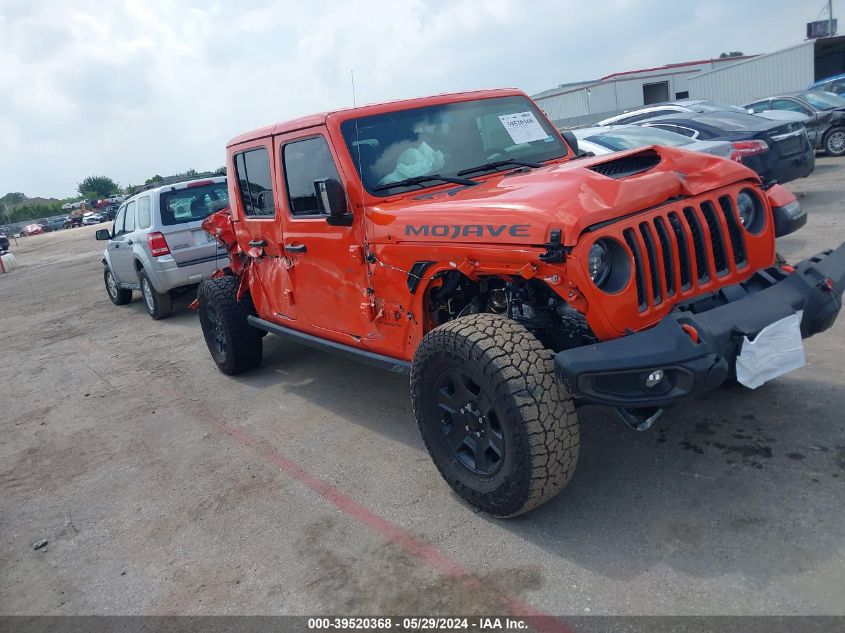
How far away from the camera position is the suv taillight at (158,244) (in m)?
8.80

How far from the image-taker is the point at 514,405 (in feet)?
9.61

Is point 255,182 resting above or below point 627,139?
below

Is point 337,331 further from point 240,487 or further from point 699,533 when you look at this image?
point 699,533

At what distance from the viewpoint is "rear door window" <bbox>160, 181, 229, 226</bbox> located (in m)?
8.88

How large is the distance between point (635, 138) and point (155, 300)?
23.6 ft

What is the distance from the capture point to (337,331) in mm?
4590

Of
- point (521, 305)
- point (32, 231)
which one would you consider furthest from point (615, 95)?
point (32, 231)

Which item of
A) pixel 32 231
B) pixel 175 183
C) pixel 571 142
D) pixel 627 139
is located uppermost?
pixel 32 231

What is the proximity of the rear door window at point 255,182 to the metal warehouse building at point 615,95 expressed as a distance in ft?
95.1

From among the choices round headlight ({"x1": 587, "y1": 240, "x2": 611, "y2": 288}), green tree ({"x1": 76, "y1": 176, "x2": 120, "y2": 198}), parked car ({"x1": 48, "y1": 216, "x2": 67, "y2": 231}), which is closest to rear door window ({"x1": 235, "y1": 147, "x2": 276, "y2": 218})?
round headlight ({"x1": 587, "y1": 240, "x2": 611, "y2": 288})

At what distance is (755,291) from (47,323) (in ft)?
35.6

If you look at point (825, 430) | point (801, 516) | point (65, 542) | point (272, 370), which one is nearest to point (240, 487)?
point (65, 542)

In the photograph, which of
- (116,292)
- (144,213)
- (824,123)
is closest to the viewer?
(144,213)

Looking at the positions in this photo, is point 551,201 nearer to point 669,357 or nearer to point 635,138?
point 669,357
